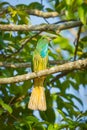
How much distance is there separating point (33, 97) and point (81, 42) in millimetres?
640

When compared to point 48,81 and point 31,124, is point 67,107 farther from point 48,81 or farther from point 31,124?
point 31,124

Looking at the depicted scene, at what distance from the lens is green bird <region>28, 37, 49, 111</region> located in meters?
2.85

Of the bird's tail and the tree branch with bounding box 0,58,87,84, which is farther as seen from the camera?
the bird's tail

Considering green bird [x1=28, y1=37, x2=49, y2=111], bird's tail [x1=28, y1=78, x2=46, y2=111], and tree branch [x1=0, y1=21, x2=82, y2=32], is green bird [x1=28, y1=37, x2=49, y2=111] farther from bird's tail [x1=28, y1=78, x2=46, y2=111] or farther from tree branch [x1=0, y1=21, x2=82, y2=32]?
tree branch [x1=0, y1=21, x2=82, y2=32]

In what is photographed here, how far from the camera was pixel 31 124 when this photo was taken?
2.59 m

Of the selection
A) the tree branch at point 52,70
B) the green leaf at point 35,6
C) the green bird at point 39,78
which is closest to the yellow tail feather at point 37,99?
the green bird at point 39,78

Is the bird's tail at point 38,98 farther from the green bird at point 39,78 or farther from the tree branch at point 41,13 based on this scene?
the tree branch at point 41,13

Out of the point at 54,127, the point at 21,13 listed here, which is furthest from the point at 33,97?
the point at 21,13

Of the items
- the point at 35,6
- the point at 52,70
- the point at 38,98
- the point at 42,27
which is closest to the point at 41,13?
the point at 35,6

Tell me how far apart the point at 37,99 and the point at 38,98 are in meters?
0.01

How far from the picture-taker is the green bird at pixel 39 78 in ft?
9.34

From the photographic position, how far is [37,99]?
2.91 m

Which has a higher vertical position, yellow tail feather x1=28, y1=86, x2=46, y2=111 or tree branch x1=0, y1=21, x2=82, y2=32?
tree branch x1=0, y1=21, x2=82, y2=32

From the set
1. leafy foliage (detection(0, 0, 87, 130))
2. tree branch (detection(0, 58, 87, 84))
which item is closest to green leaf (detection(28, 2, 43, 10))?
leafy foliage (detection(0, 0, 87, 130))
